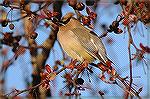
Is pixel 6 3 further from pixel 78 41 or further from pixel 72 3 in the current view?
pixel 78 41

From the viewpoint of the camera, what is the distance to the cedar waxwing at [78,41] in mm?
1940

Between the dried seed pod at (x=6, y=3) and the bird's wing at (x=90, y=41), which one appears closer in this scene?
the dried seed pod at (x=6, y=3)

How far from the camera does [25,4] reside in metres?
1.49

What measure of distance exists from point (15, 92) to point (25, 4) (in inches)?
14.1

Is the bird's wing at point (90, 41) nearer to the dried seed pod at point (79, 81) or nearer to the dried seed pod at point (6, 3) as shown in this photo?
the dried seed pod at point (79, 81)

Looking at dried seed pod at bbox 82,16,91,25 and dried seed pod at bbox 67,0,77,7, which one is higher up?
Answer: dried seed pod at bbox 67,0,77,7

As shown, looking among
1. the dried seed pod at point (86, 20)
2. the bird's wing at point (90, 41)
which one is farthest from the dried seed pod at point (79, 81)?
the bird's wing at point (90, 41)

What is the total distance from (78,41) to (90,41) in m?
0.07

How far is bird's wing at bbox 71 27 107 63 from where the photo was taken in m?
1.93

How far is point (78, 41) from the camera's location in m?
2.04

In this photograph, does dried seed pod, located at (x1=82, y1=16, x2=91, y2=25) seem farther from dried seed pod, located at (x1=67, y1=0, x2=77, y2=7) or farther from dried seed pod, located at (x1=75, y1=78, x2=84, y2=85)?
dried seed pod, located at (x1=75, y1=78, x2=84, y2=85)

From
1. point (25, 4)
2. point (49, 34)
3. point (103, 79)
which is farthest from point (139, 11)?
point (49, 34)

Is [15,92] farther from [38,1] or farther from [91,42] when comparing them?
[91,42]

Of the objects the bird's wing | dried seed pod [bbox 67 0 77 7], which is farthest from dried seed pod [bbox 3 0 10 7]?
the bird's wing
